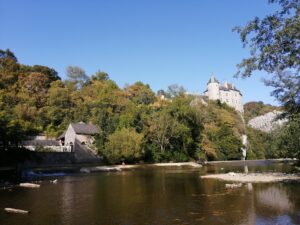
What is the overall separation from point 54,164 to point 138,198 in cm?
4025

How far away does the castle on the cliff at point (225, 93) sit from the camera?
15612 cm

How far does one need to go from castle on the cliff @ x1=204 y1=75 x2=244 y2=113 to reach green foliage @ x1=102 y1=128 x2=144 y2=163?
93428mm

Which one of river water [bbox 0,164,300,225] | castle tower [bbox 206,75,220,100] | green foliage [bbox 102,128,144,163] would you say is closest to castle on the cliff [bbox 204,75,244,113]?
castle tower [bbox 206,75,220,100]

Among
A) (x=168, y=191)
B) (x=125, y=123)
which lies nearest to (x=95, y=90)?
(x=125, y=123)

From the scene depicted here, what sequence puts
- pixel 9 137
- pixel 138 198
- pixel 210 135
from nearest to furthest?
1. pixel 138 198
2. pixel 9 137
3. pixel 210 135

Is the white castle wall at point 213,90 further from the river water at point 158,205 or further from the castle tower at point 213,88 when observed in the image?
the river water at point 158,205

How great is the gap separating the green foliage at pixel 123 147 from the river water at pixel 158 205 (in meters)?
35.6

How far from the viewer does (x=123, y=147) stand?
2509 inches

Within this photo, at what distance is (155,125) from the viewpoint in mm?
73250

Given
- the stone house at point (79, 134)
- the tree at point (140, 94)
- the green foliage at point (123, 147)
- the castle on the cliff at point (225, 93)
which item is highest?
the castle on the cliff at point (225, 93)

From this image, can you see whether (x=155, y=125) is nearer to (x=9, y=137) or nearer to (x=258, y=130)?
(x=9, y=137)

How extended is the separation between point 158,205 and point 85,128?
53727 millimetres

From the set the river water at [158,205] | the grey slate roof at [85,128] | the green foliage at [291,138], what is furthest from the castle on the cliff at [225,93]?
the river water at [158,205]

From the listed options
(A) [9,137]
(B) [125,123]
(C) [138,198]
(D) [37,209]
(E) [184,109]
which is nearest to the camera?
(D) [37,209]
